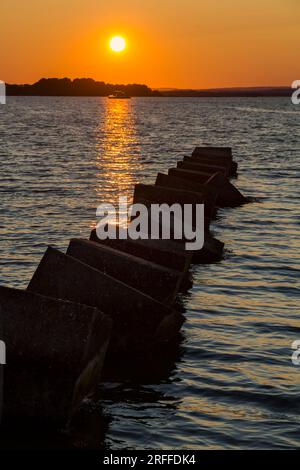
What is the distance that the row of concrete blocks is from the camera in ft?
26.7

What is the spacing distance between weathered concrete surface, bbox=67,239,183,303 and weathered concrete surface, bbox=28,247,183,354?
2.57 ft

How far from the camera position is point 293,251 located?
1800cm

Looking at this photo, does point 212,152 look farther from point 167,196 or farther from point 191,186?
point 167,196

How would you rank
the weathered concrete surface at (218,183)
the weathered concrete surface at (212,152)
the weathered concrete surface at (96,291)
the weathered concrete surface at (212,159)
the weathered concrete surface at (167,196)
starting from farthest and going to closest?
the weathered concrete surface at (212,152), the weathered concrete surface at (212,159), the weathered concrete surface at (218,183), the weathered concrete surface at (167,196), the weathered concrete surface at (96,291)

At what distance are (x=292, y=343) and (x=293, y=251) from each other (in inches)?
271

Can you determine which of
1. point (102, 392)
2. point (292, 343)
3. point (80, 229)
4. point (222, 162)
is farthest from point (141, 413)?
point (222, 162)

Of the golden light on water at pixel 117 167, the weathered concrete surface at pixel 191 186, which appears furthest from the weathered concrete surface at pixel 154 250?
the golden light on water at pixel 117 167

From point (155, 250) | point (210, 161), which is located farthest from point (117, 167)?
point (155, 250)

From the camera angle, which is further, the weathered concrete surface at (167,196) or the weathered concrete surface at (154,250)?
the weathered concrete surface at (167,196)

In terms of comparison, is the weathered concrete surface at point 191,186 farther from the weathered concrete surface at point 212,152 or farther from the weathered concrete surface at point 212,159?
the weathered concrete surface at point 212,152

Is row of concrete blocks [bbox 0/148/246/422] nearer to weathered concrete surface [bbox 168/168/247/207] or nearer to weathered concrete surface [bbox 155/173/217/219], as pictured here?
weathered concrete surface [bbox 155/173/217/219]

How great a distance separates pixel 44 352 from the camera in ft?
26.6

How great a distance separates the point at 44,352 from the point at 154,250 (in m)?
4.38

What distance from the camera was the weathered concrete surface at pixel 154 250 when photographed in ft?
39.6
